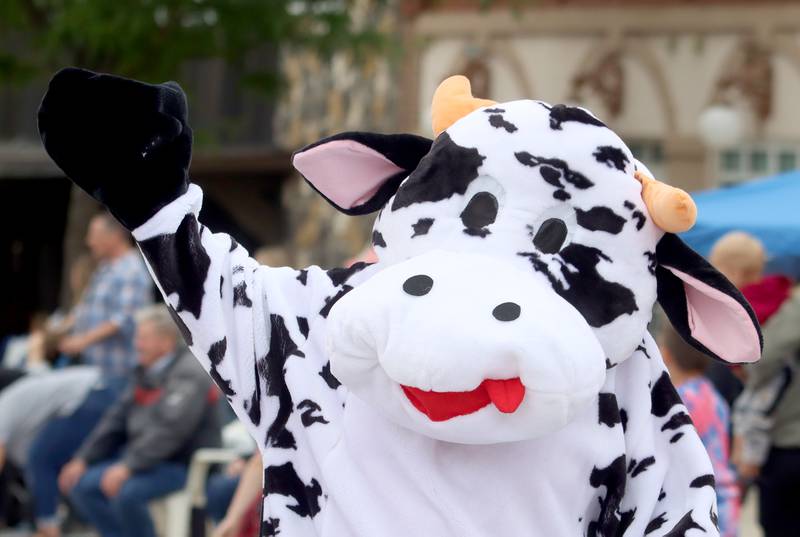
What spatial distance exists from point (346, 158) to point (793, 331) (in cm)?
346

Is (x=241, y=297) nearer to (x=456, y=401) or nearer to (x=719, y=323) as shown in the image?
(x=456, y=401)

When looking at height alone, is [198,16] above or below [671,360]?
below

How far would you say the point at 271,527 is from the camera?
2932mm

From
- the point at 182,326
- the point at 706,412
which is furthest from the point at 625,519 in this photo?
the point at 706,412

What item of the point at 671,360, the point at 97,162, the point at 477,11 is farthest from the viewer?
the point at 477,11

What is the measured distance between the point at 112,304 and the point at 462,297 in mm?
5883

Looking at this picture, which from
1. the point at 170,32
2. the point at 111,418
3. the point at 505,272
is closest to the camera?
the point at 505,272

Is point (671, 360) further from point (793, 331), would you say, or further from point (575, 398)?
point (575, 398)

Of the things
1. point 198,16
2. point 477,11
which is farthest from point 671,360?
point 477,11

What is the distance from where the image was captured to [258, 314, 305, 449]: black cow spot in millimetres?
2951

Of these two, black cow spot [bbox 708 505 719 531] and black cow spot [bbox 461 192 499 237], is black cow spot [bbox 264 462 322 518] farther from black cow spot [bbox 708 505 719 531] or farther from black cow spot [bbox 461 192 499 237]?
black cow spot [bbox 708 505 719 531]

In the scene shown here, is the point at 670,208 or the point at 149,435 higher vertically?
the point at 670,208

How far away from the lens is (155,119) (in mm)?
2770

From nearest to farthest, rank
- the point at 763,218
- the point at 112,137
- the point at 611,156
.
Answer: the point at 112,137, the point at 611,156, the point at 763,218
